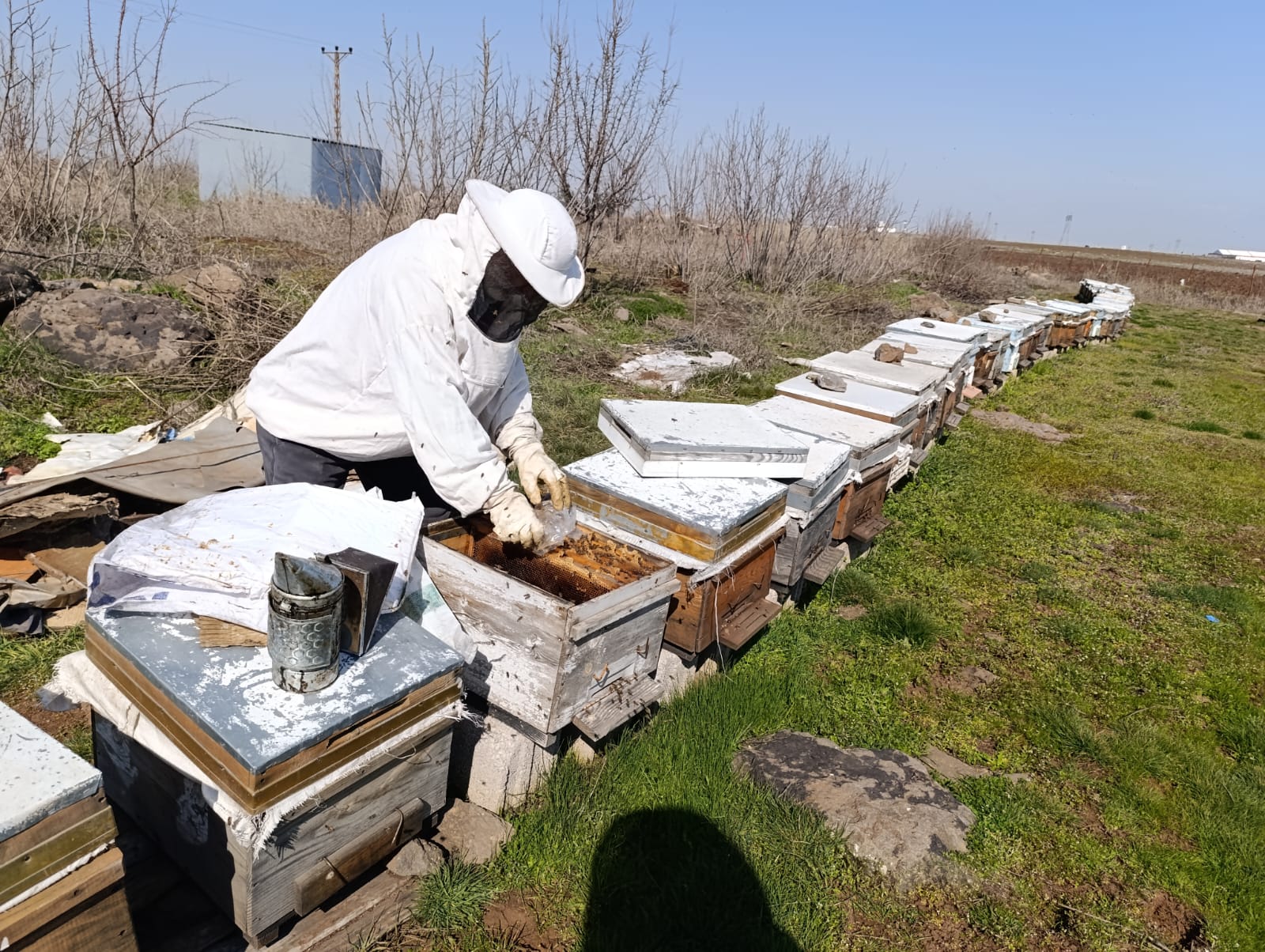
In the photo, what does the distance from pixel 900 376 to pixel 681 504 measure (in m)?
2.95

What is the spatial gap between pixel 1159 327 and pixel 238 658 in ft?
77.8

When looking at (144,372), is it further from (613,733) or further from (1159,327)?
(1159,327)

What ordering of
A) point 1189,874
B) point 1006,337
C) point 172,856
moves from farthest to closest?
point 1006,337, point 1189,874, point 172,856

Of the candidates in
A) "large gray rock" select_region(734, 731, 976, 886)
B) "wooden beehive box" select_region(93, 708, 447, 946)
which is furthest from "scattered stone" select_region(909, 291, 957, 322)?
"wooden beehive box" select_region(93, 708, 447, 946)

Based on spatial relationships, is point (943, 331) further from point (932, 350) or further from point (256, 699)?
point (256, 699)

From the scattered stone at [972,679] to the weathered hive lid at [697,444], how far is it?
148 centimetres

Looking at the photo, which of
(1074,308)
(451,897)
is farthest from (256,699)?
(1074,308)

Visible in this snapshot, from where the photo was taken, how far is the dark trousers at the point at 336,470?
8.87 ft

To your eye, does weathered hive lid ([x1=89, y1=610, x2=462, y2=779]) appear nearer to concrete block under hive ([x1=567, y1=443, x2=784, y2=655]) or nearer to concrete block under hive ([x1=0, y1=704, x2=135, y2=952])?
concrete block under hive ([x1=0, y1=704, x2=135, y2=952])

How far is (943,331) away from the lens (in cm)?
731

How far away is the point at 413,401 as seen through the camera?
2322 millimetres

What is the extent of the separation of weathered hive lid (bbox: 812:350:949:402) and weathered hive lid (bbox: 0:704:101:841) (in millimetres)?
4634

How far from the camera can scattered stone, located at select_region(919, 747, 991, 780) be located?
3.23 meters

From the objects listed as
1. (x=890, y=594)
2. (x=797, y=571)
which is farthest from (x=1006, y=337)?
(x=797, y=571)
